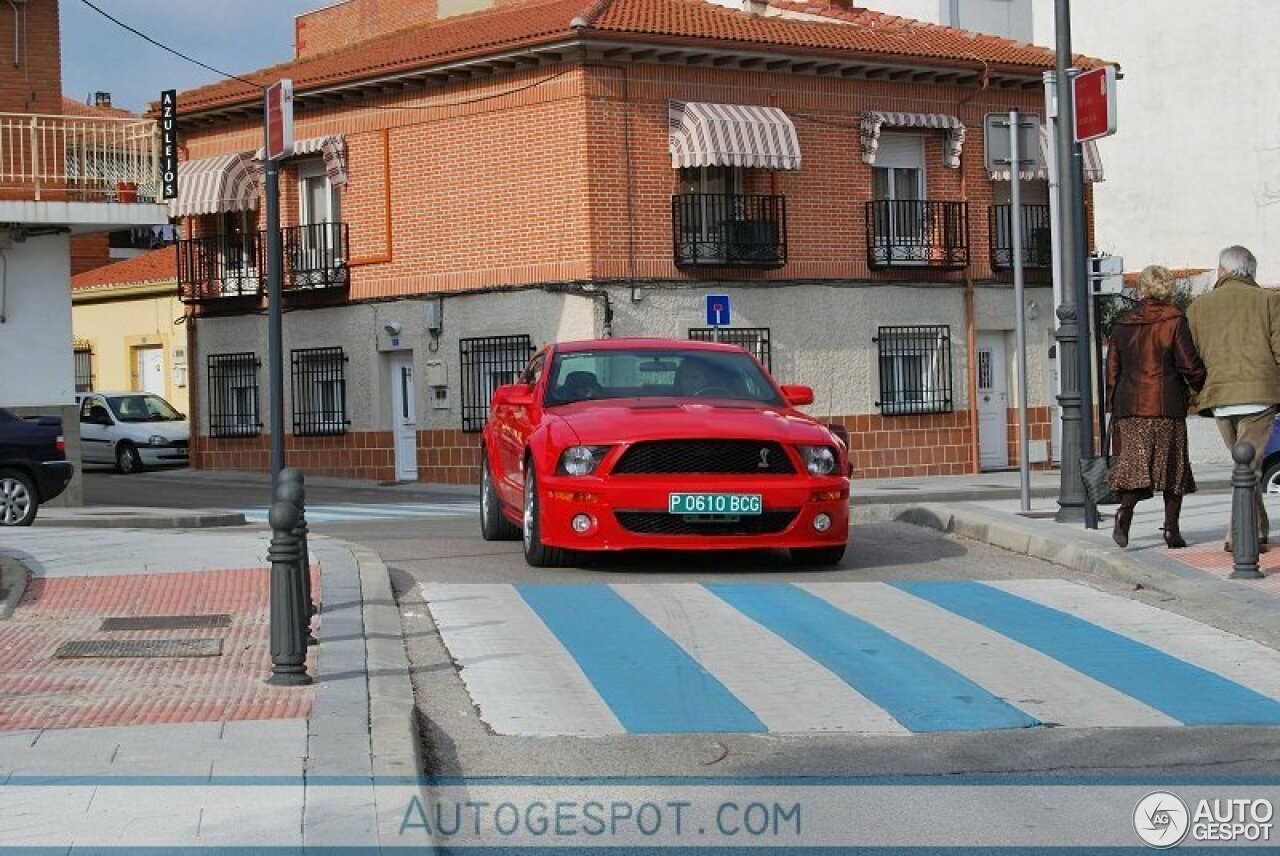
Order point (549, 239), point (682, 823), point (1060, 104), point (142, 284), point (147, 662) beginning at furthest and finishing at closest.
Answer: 1. point (142, 284)
2. point (549, 239)
3. point (1060, 104)
4. point (147, 662)
5. point (682, 823)

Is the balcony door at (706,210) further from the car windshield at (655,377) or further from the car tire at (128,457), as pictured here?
the car windshield at (655,377)

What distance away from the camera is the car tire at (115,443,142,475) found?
1444 inches

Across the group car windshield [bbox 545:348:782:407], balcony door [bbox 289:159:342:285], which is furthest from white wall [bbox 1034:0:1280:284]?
car windshield [bbox 545:348:782:407]

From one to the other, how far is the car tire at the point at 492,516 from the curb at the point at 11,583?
354cm

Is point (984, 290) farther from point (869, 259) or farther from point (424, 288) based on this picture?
point (424, 288)

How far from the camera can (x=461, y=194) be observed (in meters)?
29.6

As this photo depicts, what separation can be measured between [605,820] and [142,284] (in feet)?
125

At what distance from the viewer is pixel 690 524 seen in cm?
1186

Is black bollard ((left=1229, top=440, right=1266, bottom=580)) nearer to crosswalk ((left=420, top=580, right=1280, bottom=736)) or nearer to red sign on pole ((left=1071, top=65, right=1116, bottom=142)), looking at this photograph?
crosswalk ((left=420, top=580, right=1280, bottom=736))

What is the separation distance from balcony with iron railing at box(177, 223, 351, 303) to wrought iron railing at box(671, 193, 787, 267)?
618cm

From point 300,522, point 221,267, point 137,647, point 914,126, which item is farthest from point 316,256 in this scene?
point 300,522

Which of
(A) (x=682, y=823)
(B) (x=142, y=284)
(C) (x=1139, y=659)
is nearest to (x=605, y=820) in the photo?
(A) (x=682, y=823)

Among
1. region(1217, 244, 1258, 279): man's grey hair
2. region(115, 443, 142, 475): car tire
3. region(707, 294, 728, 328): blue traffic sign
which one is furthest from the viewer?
region(115, 443, 142, 475): car tire

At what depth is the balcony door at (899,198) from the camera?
30.9m
